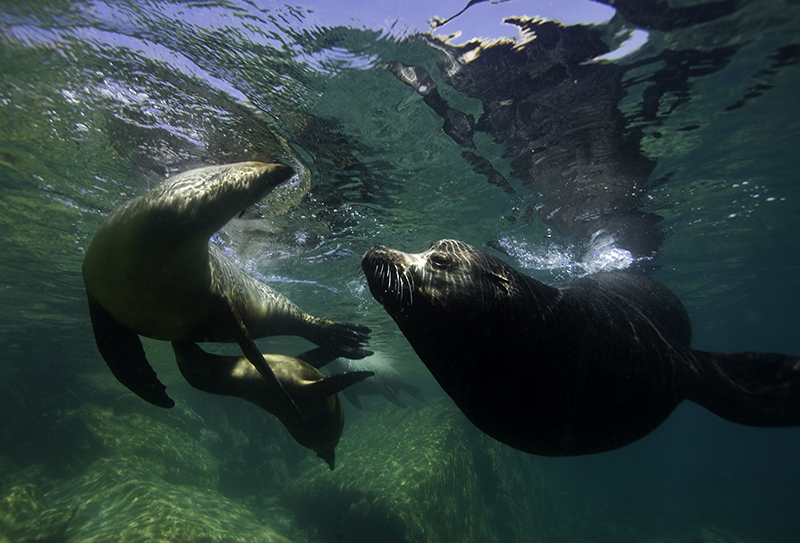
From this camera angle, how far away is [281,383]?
339 cm

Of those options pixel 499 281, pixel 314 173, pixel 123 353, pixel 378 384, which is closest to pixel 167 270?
pixel 123 353

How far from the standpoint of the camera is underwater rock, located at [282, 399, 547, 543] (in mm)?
10055

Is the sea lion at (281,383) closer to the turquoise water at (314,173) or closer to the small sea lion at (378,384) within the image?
the turquoise water at (314,173)

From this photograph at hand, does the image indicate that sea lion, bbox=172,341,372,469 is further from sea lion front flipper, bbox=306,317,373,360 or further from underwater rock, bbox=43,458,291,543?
underwater rock, bbox=43,458,291,543

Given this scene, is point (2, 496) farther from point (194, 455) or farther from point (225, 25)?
point (225, 25)

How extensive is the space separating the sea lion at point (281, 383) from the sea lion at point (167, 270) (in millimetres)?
280

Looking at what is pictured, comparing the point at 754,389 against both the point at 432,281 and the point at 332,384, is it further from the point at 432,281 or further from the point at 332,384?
→ the point at 332,384

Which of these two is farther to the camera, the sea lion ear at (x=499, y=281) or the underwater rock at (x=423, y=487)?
the underwater rock at (x=423, y=487)

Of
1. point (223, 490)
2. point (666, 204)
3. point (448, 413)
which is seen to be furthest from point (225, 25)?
point (223, 490)

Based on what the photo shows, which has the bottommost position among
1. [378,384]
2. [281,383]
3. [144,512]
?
[378,384]

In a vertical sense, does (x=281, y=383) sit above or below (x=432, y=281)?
below

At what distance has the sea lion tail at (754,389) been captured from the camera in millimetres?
2689

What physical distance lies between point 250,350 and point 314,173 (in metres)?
4.42

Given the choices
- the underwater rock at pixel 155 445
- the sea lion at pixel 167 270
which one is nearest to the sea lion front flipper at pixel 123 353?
the sea lion at pixel 167 270
